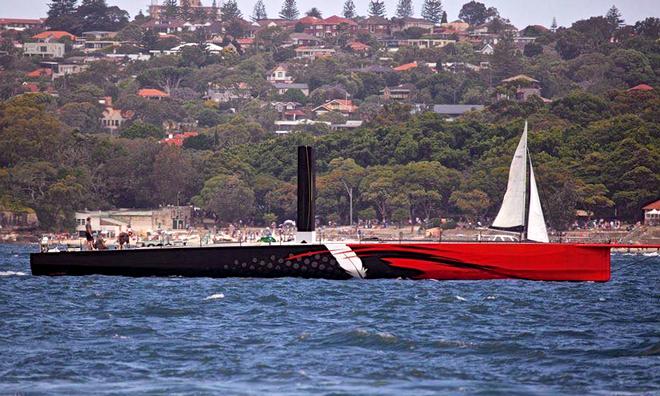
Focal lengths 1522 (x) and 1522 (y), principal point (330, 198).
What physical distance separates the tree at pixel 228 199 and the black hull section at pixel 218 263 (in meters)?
68.0

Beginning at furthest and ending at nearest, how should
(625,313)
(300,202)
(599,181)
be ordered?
1. (599,181)
2. (300,202)
3. (625,313)

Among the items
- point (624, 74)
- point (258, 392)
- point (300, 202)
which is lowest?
point (258, 392)

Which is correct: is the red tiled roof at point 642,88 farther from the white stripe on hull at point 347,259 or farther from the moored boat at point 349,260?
the white stripe on hull at point 347,259

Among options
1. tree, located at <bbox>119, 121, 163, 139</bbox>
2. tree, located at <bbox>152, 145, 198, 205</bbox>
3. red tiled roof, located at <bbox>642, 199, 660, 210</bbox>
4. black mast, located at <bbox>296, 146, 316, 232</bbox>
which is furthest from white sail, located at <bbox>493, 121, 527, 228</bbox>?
tree, located at <bbox>119, 121, 163, 139</bbox>

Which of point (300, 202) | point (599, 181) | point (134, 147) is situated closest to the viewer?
point (300, 202)

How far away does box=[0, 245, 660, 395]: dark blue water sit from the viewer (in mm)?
24906

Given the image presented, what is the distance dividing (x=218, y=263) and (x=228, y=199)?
6938cm

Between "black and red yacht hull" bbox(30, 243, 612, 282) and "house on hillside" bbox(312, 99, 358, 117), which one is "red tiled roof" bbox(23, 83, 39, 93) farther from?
"black and red yacht hull" bbox(30, 243, 612, 282)

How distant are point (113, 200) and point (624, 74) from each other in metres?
83.3

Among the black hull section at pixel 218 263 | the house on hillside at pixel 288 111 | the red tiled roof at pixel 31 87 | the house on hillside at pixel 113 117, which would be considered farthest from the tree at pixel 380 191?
the red tiled roof at pixel 31 87

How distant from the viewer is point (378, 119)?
143 meters

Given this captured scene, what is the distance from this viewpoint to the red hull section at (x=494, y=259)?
4372 centimetres

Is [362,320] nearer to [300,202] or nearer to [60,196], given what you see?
[300,202]

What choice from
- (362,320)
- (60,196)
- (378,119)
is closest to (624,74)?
(378,119)
